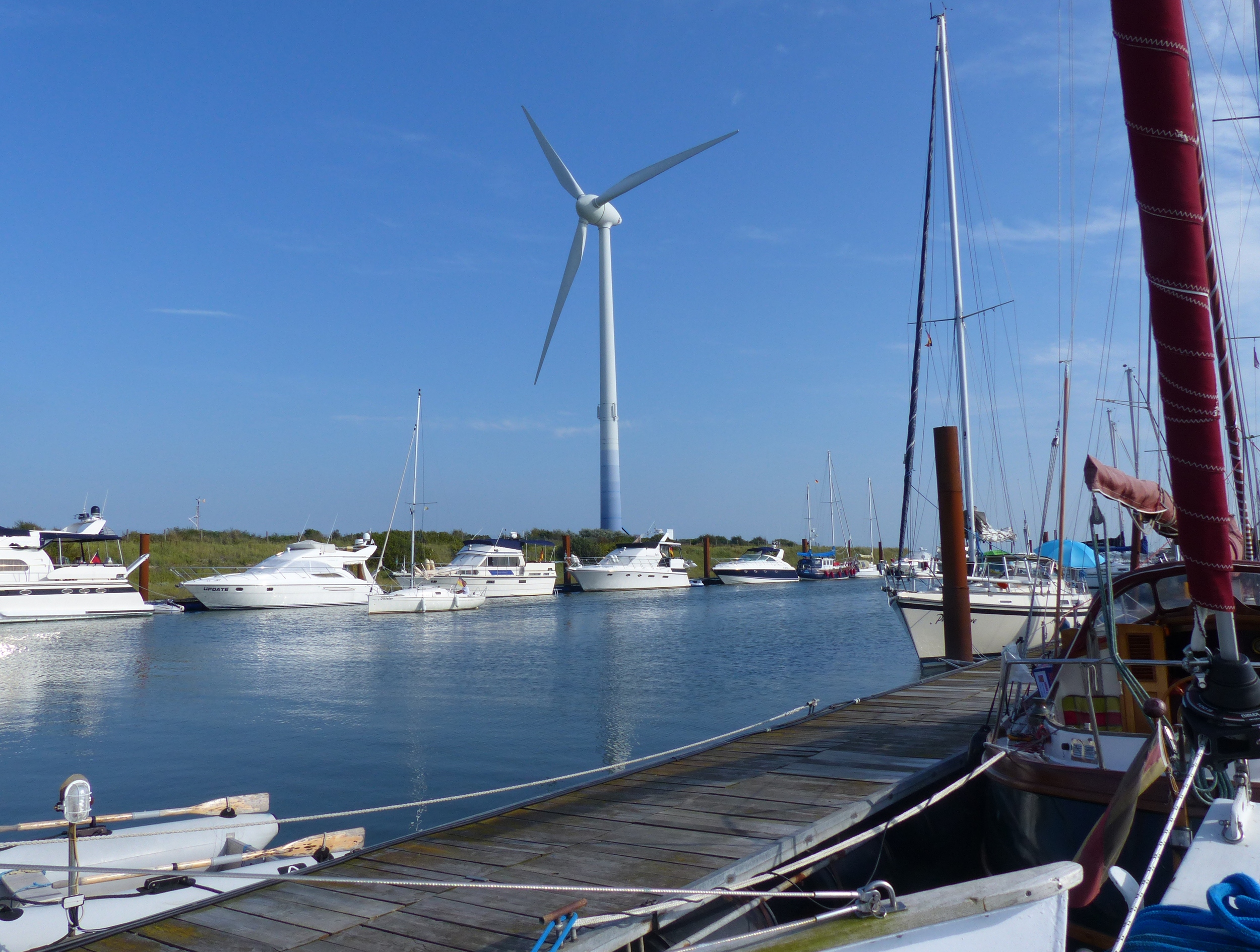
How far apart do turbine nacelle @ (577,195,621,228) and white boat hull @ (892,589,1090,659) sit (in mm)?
42787

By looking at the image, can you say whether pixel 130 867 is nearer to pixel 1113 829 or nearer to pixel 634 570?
pixel 1113 829

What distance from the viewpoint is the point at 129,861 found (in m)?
8.43

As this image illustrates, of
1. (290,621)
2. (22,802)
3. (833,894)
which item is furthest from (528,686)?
(290,621)

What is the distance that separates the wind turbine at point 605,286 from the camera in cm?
5406

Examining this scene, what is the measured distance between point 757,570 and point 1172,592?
232 feet

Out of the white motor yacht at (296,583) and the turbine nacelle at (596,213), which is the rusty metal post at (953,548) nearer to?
the white motor yacht at (296,583)

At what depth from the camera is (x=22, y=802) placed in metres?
12.8

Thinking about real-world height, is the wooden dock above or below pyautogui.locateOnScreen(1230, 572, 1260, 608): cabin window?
below

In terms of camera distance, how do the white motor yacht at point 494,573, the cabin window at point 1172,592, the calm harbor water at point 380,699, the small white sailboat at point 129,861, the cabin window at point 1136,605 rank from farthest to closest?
the white motor yacht at point 494,573
the calm harbor water at point 380,699
the cabin window at point 1136,605
the cabin window at point 1172,592
the small white sailboat at point 129,861

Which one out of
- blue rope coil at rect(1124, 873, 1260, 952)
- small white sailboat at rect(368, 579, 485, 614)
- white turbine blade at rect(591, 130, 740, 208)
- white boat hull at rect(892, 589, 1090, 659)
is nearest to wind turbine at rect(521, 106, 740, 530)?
white turbine blade at rect(591, 130, 740, 208)

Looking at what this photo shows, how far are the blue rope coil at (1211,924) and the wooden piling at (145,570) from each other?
5472 centimetres

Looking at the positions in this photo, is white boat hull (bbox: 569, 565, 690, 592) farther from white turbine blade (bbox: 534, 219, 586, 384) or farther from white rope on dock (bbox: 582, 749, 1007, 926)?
white rope on dock (bbox: 582, 749, 1007, 926)

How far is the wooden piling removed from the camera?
167 ft

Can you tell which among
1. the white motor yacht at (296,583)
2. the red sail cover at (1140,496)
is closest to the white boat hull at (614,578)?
the white motor yacht at (296,583)
